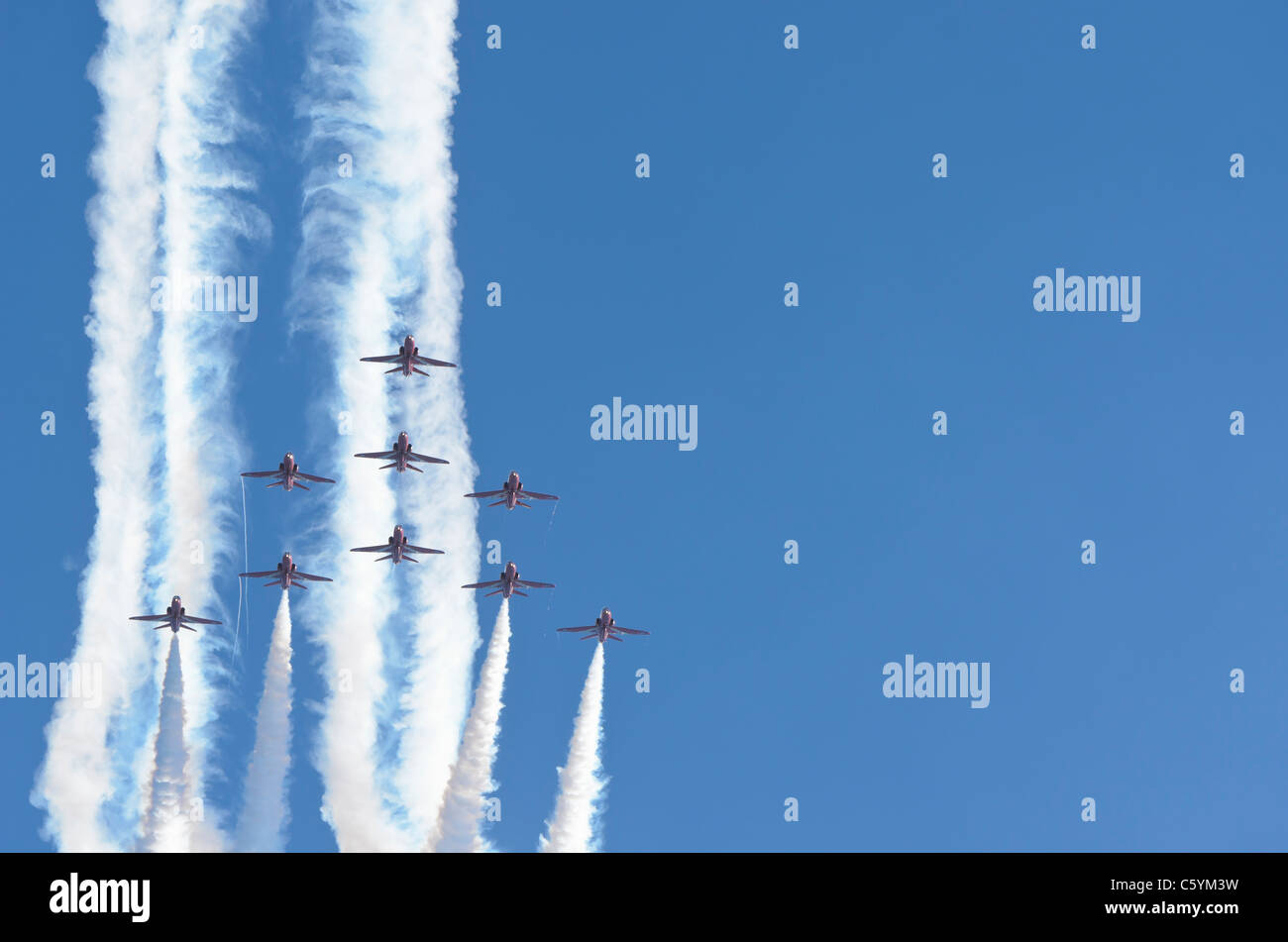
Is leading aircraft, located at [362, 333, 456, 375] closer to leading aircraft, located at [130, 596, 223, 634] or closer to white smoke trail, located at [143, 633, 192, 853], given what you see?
leading aircraft, located at [130, 596, 223, 634]

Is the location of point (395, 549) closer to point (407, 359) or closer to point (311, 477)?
point (311, 477)

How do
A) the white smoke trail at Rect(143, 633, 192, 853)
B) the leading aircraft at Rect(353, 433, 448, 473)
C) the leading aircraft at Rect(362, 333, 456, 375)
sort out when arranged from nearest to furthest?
the white smoke trail at Rect(143, 633, 192, 853) → the leading aircraft at Rect(362, 333, 456, 375) → the leading aircraft at Rect(353, 433, 448, 473)

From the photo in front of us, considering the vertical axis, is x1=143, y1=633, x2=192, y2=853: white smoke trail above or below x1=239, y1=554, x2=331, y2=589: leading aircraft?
below

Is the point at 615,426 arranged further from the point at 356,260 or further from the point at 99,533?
the point at 99,533

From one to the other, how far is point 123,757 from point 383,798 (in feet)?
47.2

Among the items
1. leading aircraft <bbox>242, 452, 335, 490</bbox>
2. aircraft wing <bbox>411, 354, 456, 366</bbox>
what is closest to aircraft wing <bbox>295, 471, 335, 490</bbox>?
leading aircraft <bbox>242, 452, 335, 490</bbox>

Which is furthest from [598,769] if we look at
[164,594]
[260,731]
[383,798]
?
[164,594]

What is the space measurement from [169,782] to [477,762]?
16482 millimetres

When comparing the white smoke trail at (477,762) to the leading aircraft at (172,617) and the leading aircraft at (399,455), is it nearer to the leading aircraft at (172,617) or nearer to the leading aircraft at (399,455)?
the leading aircraft at (399,455)

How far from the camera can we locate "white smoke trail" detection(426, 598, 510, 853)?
88.5 meters

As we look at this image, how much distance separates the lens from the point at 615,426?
95500 mm

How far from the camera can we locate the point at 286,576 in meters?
92.4

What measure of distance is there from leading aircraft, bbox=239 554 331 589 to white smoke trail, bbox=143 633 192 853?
726cm

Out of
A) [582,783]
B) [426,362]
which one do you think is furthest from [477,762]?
[426,362]
